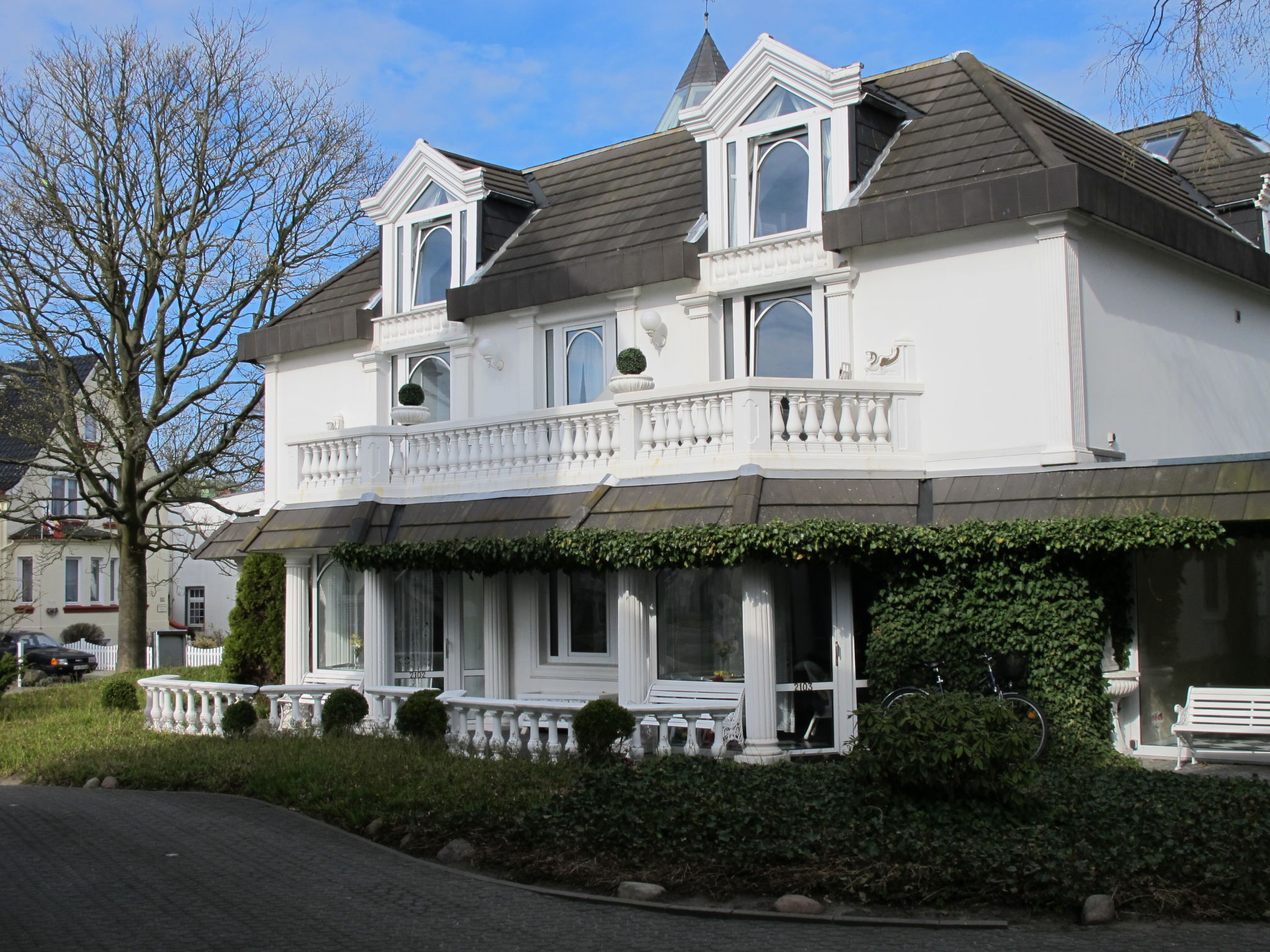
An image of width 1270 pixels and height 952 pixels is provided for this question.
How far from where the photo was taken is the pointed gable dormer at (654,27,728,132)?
42.1 m

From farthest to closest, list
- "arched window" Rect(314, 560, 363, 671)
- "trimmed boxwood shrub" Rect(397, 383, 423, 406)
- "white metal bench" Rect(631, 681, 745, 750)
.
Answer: "arched window" Rect(314, 560, 363, 671), "trimmed boxwood shrub" Rect(397, 383, 423, 406), "white metal bench" Rect(631, 681, 745, 750)

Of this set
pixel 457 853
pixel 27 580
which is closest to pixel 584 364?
pixel 457 853

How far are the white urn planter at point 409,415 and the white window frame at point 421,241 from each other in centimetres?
244

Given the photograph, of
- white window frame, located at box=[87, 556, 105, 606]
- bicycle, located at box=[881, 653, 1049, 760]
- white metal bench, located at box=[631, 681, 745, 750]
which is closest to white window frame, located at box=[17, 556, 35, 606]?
white window frame, located at box=[87, 556, 105, 606]

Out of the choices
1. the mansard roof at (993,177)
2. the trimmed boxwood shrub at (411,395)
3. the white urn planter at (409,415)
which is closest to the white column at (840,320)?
the mansard roof at (993,177)

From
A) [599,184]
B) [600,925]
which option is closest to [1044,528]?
[600,925]

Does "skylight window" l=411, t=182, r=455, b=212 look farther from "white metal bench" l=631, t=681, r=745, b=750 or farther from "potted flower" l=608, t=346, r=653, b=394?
"white metal bench" l=631, t=681, r=745, b=750

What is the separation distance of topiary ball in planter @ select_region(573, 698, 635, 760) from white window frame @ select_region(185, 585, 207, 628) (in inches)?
1776

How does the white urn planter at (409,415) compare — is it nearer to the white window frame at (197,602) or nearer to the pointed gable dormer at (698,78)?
the pointed gable dormer at (698,78)

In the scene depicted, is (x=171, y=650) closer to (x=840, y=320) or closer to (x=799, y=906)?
(x=840, y=320)

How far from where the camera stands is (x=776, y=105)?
16.8 metres

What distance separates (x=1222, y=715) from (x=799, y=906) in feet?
22.1

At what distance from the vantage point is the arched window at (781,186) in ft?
54.6

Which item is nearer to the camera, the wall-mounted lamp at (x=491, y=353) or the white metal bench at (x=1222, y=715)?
the white metal bench at (x=1222, y=715)
